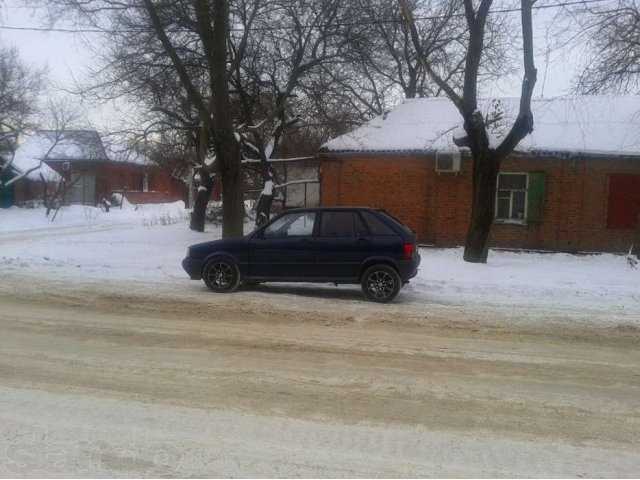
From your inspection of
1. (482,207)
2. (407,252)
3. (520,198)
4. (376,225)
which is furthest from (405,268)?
(520,198)

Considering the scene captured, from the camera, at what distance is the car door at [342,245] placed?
10375 mm

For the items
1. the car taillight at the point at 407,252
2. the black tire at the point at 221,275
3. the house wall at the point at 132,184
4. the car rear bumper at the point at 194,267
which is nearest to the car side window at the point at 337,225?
the car taillight at the point at 407,252

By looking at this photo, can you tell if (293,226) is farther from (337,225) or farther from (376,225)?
(376,225)

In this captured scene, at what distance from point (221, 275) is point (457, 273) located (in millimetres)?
4968

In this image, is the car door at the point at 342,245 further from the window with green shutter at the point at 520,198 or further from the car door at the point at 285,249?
the window with green shutter at the point at 520,198

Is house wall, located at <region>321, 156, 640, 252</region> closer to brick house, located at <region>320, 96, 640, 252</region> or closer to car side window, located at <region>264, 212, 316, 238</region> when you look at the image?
brick house, located at <region>320, 96, 640, 252</region>

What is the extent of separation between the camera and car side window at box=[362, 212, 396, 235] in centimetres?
1038

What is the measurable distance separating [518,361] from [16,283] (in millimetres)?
9061

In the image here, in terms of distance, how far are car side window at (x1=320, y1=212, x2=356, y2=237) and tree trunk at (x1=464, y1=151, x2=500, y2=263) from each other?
4788 mm

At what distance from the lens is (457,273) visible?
12.9m

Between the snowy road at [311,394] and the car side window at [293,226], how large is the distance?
1.81 m

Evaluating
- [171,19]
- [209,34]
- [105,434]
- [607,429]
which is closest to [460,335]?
[607,429]

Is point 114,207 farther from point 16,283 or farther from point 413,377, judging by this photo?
point 413,377

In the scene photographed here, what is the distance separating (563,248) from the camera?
1778cm
